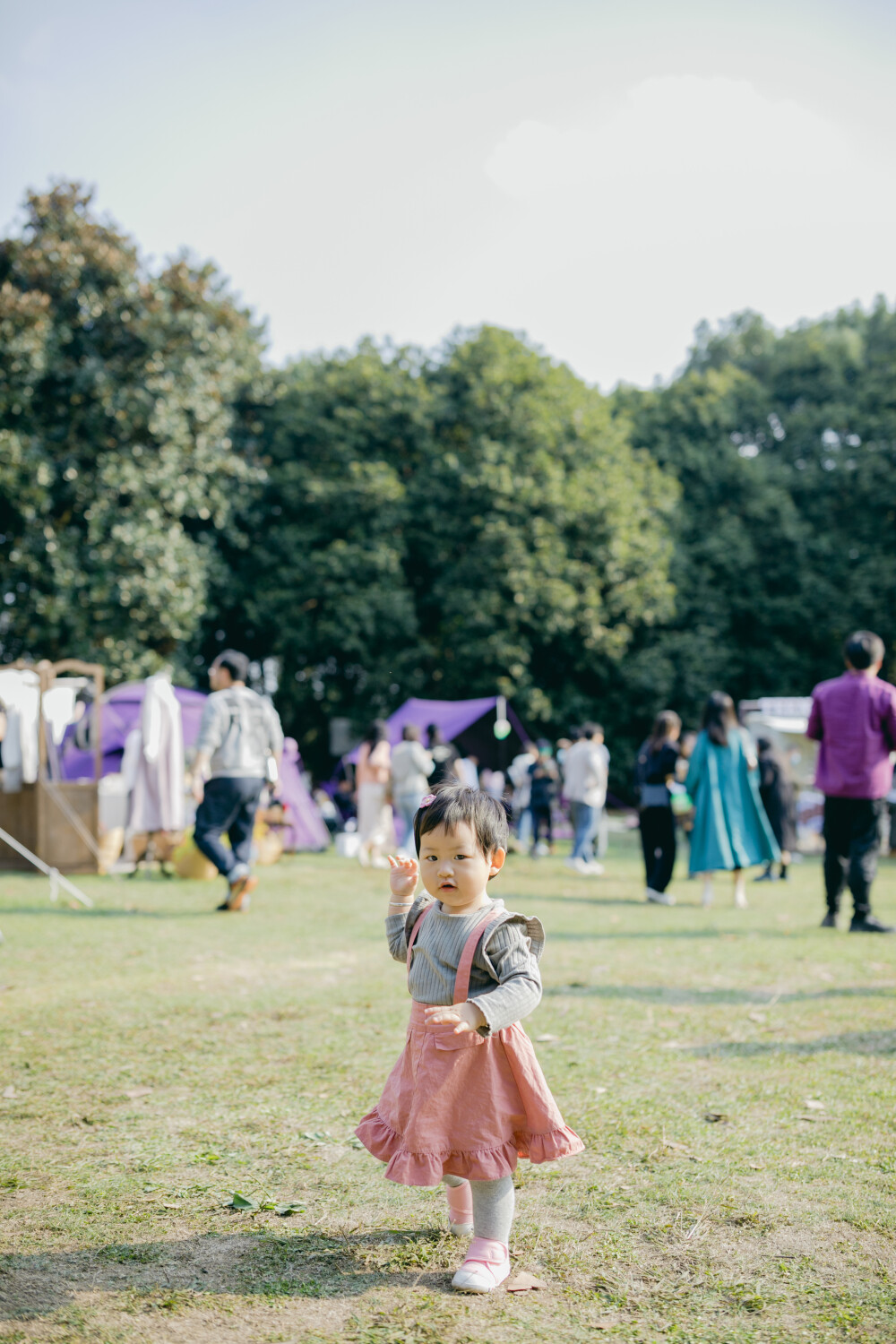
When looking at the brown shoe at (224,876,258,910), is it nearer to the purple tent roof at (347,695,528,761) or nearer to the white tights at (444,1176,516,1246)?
the white tights at (444,1176,516,1246)

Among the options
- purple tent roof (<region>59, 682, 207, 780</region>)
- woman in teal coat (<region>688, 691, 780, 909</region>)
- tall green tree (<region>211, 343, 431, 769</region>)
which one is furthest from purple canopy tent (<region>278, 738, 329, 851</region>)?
tall green tree (<region>211, 343, 431, 769</region>)

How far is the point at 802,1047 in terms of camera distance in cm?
510

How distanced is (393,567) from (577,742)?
11.9m

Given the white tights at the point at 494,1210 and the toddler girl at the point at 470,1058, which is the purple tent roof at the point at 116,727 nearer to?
the toddler girl at the point at 470,1058

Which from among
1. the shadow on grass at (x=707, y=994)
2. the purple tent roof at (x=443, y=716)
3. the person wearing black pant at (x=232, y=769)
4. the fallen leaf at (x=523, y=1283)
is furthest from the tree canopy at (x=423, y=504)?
the fallen leaf at (x=523, y=1283)

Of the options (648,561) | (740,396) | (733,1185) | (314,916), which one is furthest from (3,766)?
(740,396)

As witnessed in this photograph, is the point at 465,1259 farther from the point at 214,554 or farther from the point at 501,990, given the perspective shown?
the point at 214,554

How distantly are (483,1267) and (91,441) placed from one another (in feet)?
67.8

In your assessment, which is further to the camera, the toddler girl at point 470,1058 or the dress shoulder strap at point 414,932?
the dress shoulder strap at point 414,932

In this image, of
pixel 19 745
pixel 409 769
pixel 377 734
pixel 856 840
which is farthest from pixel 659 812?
pixel 19 745

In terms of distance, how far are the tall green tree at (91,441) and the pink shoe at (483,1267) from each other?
62.8 feet

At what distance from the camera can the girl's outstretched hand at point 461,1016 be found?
2.59m

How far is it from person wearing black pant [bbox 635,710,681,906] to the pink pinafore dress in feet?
28.8

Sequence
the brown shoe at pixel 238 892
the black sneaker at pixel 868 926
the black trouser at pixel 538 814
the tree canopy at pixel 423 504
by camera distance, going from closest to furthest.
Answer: the black sneaker at pixel 868 926 → the brown shoe at pixel 238 892 → the black trouser at pixel 538 814 → the tree canopy at pixel 423 504
